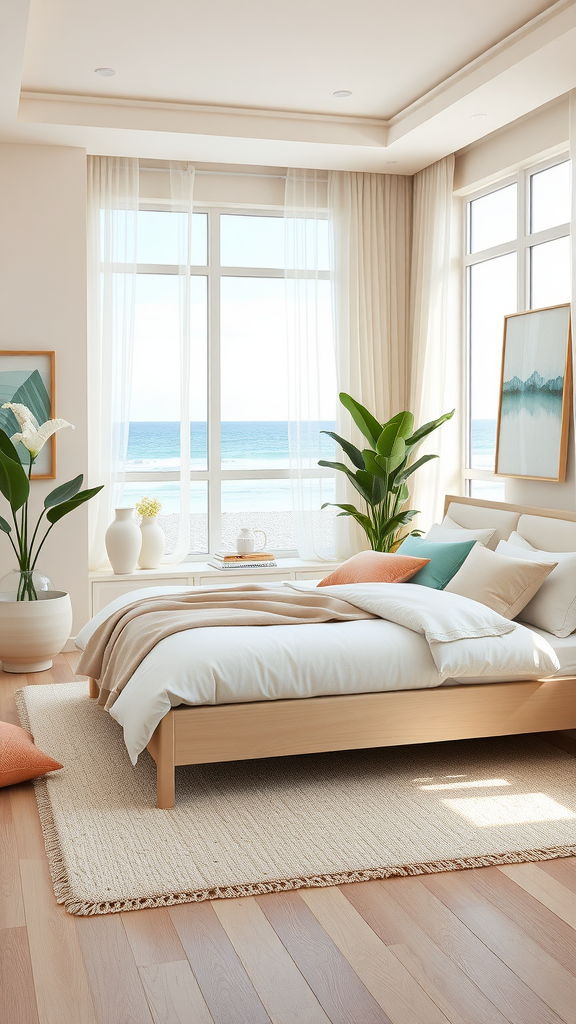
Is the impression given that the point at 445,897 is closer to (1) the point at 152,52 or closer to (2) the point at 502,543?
(2) the point at 502,543

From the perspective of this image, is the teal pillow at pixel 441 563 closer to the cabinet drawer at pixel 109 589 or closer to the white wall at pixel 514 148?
the cabinet drawer at pixel 109 589

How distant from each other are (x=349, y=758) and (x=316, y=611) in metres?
0.57

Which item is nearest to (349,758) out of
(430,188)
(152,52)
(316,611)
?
(316,611)

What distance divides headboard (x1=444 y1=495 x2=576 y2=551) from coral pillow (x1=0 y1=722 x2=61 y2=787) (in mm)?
2258

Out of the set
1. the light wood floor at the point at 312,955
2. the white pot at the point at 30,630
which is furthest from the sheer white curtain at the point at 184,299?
the light wood floor at the point at 312,955

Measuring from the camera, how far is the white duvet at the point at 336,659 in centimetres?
314

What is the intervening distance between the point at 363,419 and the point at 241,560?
3.80ft

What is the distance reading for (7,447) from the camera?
4.78 meters

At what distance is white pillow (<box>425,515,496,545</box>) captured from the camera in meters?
4.53

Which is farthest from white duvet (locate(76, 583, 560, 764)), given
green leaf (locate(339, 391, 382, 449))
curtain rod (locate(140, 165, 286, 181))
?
curtain rod (locate(140, 165, 286, 181))

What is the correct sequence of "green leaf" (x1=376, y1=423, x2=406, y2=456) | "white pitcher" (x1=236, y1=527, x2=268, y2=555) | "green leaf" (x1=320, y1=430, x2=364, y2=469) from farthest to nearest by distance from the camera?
"white pitcher" (x1=236, y1=527, x2=268, y2=555) < "green leaf" (x1=320, y1=430, x2=364, y2=469) < "green leaf" (x1=376, y1=423, x2=406, y2=456)

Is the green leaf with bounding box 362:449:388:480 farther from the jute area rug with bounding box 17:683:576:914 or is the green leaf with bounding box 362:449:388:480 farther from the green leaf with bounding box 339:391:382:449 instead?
the jute area rug with bounding box 17:683:576:914

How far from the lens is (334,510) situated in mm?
6285

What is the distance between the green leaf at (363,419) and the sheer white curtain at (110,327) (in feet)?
4.34
